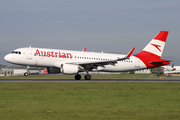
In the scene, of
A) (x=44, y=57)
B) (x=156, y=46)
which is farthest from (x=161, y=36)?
(x=44, y=57)

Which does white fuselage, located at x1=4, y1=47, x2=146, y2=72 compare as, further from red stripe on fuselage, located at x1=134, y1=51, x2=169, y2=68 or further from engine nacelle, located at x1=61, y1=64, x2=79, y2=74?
red stripe on fuselage, located at x1=134, y1=51, x2=169, y2=68

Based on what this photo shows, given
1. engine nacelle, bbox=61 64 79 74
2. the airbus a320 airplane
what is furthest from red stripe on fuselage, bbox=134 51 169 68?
engine nacelle, bbox=61 64 79 74

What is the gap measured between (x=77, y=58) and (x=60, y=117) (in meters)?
29.7

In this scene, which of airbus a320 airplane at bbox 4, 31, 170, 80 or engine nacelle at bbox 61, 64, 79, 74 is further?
airbus a320 airplane at bbox 4, 31, 170, 80

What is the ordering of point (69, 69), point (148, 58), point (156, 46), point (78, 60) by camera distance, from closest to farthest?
1. point (69, 69)
2. point (78, 60)
3. point (148, 58)
4. point (156, 46)

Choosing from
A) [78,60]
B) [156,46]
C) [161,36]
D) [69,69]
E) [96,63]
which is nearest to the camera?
[69,69]

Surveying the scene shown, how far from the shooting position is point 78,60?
41312mm

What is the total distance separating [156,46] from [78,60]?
1410 centimetres

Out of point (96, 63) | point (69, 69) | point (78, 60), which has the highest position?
point (78, 60)

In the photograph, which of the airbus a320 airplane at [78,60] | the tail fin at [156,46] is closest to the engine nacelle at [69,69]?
the airbus a320 airplane at [78,60]

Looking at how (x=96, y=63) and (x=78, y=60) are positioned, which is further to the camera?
(x=78, y=60)

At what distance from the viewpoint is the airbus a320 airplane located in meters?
39.4

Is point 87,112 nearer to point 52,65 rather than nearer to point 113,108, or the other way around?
point 113,108

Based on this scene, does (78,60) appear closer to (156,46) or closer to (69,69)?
(69,69)
